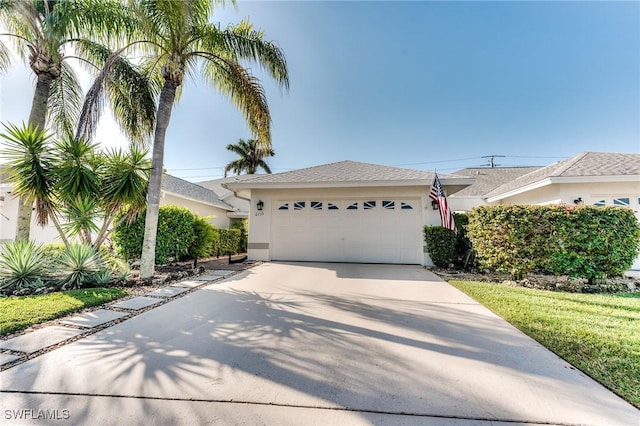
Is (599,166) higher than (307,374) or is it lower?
higher

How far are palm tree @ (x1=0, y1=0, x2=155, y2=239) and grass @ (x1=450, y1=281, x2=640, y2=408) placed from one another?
9777 millimetres

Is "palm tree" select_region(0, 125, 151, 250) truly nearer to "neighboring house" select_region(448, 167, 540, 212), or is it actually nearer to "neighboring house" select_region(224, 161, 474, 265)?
"neighboring house" select_region(224, 161, 474, 265)

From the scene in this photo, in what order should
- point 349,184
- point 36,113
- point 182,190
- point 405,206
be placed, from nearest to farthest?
1. point 36,113
2. point 349,184
3. point 405,206
4. point 182,190

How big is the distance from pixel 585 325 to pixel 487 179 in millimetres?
15892

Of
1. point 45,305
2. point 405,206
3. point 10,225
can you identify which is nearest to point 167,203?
point 10,225

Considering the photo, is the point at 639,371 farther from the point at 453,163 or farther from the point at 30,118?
the point at 453,163

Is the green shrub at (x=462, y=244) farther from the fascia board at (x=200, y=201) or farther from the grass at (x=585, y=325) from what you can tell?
the fascia board at (x=200, y=201)

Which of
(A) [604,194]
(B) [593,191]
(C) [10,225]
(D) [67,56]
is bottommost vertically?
(C) [10,225]

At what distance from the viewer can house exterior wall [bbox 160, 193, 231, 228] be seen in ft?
42.5

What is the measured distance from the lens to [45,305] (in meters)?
4.48

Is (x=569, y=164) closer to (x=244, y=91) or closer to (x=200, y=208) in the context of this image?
(x=244, y=91)

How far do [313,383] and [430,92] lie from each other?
13554mm

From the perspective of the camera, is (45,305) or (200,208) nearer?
(45,305)

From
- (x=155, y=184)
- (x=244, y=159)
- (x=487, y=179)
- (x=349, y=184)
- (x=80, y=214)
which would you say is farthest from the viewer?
(x=244, y=159)
